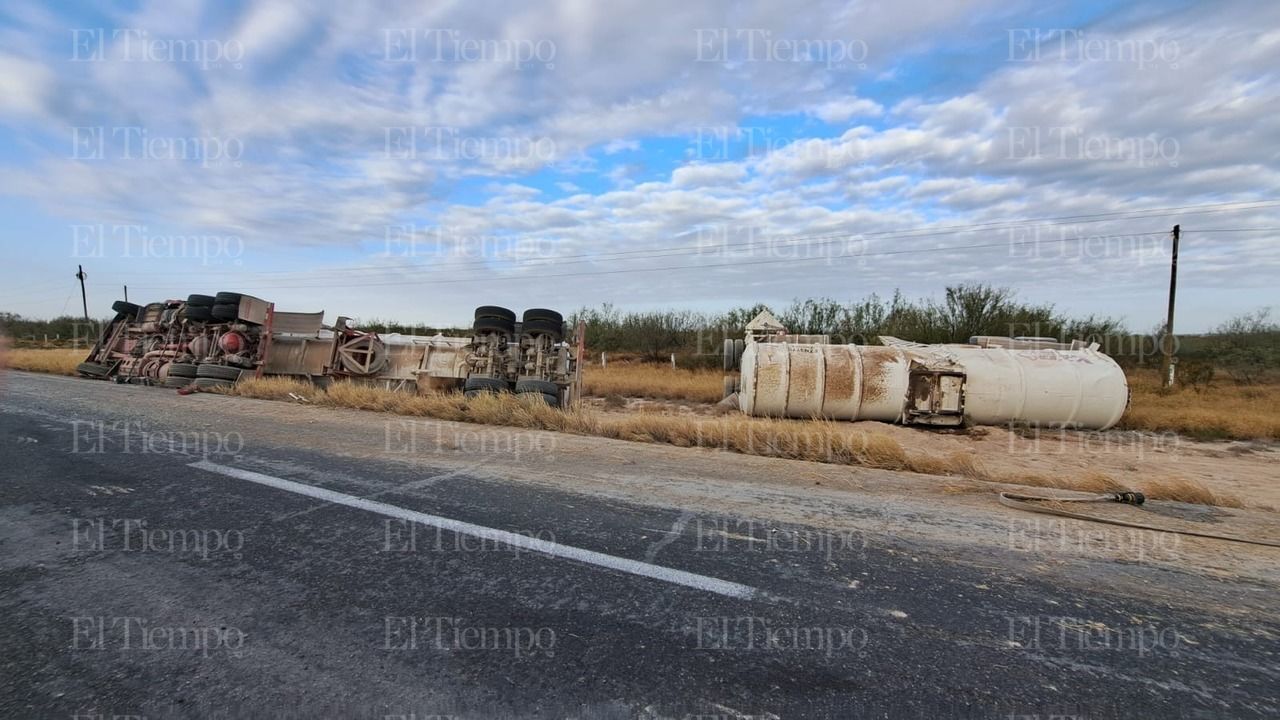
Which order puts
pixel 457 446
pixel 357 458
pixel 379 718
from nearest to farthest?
pixel 379 718
pixel 357 458
pixel 457 446

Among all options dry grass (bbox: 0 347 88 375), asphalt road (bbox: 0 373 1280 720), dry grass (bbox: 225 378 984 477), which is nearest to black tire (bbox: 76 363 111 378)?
dry grass (bbox: 0 347 88 375)

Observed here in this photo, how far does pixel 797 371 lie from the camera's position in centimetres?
1174

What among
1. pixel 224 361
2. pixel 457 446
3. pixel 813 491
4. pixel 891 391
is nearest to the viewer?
pixel 813 491

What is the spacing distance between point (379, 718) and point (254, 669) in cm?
64

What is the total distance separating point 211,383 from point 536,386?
26.5ft

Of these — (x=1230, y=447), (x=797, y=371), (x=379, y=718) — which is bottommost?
(x=1230, y=447)

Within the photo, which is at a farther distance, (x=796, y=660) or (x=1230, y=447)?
(x=1230, y=447)

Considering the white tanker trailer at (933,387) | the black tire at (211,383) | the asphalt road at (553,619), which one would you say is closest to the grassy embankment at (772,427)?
the black tire at (211,383)

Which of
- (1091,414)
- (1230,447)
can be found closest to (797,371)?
(1091,414)

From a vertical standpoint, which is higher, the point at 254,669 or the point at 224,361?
the point at 224,361

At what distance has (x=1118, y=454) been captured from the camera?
10.5m

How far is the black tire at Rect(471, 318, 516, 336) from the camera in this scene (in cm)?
1158

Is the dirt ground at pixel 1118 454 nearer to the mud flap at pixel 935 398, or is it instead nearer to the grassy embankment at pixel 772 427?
the mud flap at pixel 935 398

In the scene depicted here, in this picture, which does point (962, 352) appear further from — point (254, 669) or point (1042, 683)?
point (254, 669)
